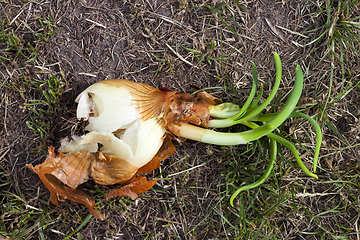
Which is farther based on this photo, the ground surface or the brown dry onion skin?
the ground surface

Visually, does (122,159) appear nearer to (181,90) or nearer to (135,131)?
(135,131)

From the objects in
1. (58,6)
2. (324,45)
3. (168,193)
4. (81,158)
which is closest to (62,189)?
(81,158)

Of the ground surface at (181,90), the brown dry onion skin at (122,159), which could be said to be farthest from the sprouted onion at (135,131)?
the ground surface at (181,90)

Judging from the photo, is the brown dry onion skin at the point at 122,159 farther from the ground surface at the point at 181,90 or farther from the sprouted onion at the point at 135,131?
the ground surface at the point at 181,90

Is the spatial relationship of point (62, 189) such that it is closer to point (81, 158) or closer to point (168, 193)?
point (81, 158)

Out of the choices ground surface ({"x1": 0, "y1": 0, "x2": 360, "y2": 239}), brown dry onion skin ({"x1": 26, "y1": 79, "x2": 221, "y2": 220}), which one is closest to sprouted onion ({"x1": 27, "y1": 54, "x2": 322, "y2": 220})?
brown dry onion skin ({"x1": 26, "y1": 79, "x2": 221, "y2": 220})

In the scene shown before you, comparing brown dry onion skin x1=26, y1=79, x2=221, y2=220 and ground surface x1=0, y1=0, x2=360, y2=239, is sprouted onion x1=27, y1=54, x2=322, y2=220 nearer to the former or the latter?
brown dry onion skin x1=26, y1=79, x2=221, y2=220

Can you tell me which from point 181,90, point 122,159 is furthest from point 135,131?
point 181,90
